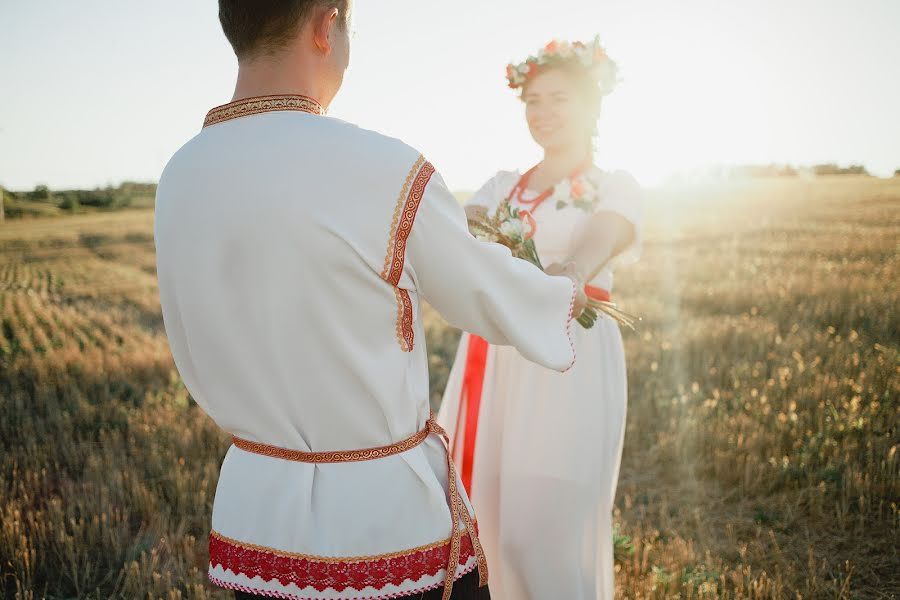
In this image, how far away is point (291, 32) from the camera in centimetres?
154

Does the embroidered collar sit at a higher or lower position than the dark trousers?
higher

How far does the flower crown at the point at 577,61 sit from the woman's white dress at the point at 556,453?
1.46 ft

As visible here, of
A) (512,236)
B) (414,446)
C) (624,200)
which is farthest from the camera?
(624,200)

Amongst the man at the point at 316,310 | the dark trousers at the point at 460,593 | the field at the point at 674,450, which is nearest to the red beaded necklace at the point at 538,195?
the man at the point at 316,310

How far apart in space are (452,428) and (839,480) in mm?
2845

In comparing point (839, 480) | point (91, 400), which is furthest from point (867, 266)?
point (91, 400)

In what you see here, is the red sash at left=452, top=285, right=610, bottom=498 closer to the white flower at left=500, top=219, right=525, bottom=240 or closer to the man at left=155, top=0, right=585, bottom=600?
the white flower at left=500, top=219, right=525, bottom=240

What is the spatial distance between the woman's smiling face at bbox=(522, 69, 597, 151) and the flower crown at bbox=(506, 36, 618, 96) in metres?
0.04

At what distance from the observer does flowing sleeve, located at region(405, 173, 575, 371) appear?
60.2 inches

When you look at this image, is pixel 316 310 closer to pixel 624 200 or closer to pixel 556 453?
pixel 556 453

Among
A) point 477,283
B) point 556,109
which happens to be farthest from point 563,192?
point 477,283

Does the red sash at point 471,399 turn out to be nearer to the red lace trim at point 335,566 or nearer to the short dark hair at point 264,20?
the red lace trim at point 335,566

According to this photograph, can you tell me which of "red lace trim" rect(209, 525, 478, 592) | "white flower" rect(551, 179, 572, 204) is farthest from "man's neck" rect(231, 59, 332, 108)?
"white flower" rect(551, 179, 572, 204)

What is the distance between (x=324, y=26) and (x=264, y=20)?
0.13 metres
